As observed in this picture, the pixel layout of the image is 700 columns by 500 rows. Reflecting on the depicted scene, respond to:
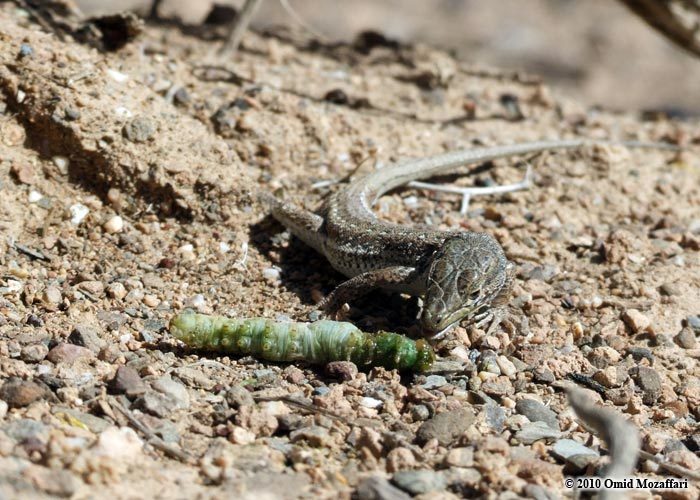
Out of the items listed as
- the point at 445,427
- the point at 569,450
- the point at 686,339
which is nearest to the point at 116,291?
the point at 445,427

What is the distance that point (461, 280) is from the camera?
5.17m

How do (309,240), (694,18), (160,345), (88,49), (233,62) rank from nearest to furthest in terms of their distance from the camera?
1. (160,345)
2. (309,240)
3. (88,49)
4. (233,62)
5. (694,18)

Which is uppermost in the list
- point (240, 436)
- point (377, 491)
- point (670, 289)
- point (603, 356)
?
point (670, 289)

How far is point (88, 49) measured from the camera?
670 cm

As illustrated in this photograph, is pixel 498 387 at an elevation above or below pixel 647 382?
below

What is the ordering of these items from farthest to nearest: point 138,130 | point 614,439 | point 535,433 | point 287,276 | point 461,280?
point 138,130 → point 287,276 → point 461,280 → point 535,433 → point 614,439

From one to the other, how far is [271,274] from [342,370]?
131 centimetres

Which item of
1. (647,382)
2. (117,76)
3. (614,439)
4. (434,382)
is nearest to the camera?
(614,439)

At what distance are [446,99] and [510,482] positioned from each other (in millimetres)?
4934

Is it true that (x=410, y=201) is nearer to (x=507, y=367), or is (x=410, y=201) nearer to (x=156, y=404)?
(x=507, y=367)

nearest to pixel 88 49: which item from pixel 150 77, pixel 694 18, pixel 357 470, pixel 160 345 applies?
pixel 150 77

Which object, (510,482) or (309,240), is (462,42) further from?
(510,482)

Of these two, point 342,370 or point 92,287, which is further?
point 92,287

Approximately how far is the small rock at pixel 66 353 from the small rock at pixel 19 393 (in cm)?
37
